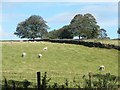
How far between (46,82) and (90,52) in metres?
29.2

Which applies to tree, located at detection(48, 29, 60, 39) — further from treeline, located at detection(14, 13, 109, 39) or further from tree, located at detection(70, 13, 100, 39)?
tree, located at detection(70, 13, 100, 39)

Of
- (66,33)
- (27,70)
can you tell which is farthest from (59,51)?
(66,33)

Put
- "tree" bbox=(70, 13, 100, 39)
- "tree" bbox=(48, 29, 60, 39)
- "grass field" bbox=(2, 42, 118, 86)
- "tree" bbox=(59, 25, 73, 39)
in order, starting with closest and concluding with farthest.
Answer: "grass field" bbox=(2, 42, 118, 86)
"tree" bbox=(70, 13, 100, 39)
"tree" bbox=(59, 25, 73, 39)
"tree" bbox=(48, 29, 60, 39)

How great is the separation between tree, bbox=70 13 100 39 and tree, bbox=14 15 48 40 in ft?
23.6

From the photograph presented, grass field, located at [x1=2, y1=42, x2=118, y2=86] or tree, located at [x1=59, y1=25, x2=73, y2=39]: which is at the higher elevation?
tree, located at [x1=59, y1=25, x2=73, y2=39]

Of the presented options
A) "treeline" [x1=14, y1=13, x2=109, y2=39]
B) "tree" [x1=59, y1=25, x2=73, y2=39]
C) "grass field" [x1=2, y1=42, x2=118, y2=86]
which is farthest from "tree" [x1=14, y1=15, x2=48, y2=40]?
"grass field" [x1=2, y1=42, x2=118, y2=86]

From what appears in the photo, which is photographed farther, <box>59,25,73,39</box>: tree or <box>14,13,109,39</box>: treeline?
<box>59,25,73,39</box>: tree

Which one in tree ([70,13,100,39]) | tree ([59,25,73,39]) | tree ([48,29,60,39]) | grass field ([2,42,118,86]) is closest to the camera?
grass field ([2,42,118,86])

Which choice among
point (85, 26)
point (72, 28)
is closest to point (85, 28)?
point (85, 26)

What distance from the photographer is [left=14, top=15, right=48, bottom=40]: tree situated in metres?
81.6

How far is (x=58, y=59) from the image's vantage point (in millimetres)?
37781

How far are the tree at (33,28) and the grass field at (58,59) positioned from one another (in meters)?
37.3

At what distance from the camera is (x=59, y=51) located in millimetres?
41375

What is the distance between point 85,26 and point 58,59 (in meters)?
45.8
